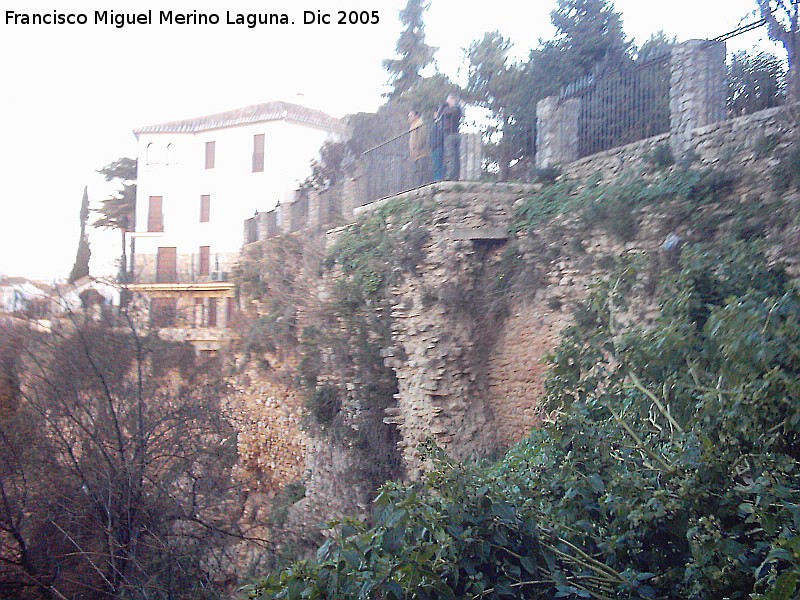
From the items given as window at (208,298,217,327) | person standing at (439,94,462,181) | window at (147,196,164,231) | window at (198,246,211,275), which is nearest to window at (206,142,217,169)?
window at (147,196,164,231)

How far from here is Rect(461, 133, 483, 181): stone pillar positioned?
11109 mm

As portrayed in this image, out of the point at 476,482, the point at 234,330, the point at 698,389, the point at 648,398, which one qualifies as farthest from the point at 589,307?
the point at 234,330

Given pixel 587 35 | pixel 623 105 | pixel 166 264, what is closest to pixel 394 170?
pixel 623 105

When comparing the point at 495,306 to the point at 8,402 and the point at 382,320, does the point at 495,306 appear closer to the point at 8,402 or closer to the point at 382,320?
the point at 382,320

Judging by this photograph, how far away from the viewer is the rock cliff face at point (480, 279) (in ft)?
25.5

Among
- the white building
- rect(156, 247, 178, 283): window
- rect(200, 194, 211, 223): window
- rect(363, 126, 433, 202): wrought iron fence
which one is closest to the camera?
rect(363, 126, 433, 202): wrought iron fence

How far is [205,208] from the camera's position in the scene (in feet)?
99.3

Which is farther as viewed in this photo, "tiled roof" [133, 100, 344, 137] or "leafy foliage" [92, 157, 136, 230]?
"leafy foliage" [92, 157, 136, 230]

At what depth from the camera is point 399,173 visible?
41.7 ft

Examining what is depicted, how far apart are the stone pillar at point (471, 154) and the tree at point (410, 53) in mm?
13976

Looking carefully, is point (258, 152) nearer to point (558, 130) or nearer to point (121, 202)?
point (121, 202)

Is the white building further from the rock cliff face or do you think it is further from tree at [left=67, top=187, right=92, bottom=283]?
the rock cliff face

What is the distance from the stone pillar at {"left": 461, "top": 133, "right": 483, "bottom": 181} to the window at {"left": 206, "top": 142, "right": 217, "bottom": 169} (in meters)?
21.0

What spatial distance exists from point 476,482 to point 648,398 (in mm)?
1547
